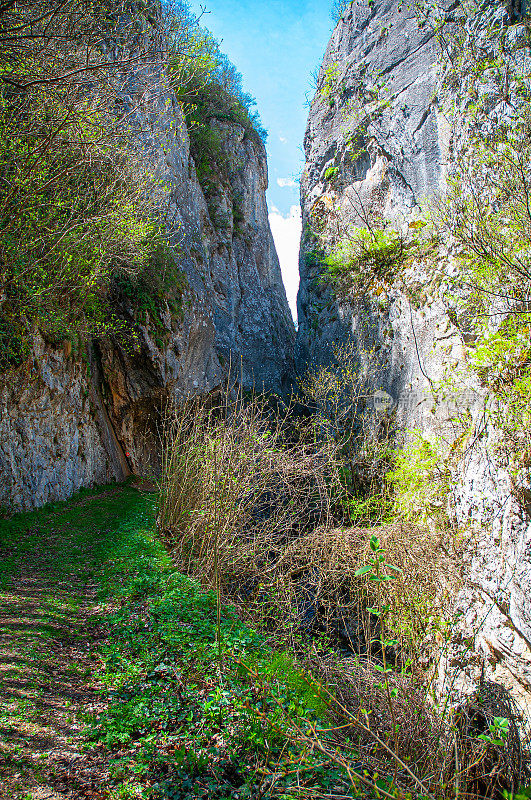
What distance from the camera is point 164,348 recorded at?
11680mm

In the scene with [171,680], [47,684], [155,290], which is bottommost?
[171,680]

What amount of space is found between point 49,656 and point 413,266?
377 inches

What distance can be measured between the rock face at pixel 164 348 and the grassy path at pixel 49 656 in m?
1.52

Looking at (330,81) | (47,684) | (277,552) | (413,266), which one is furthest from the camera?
(330,81)

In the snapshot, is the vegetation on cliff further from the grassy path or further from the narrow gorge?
the grassy path

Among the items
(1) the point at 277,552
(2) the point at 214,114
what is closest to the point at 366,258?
(1) the point at 277,552

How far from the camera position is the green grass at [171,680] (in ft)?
7.62

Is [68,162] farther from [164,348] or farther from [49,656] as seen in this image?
[49,656]

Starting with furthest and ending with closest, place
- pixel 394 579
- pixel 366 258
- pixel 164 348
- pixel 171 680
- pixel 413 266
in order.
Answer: pixel 164 348 < pixel 366 258 < pixel 413 266 < pixel 394 579 < pixel 171 680

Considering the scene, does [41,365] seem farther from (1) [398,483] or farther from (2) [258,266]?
(2) [258,266]

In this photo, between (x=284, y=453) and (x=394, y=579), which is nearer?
(x=394, y=579)

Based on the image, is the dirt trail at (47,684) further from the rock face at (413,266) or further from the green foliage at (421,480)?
the green foliage at (421,480)

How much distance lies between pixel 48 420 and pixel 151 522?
281 cm

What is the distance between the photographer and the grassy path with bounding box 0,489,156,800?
80.7 inches
